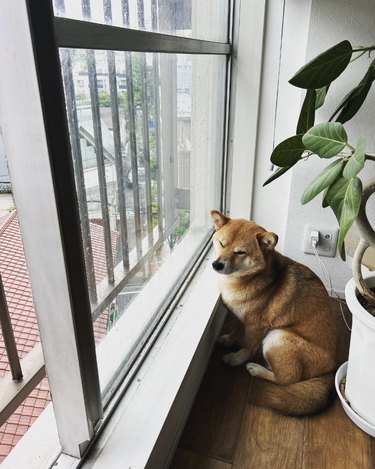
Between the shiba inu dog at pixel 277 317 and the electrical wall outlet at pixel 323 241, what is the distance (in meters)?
0.37

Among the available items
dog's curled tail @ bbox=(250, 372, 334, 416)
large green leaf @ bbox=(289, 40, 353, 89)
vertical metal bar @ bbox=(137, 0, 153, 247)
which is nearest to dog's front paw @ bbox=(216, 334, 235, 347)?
dog's curled tail @ bbox=(250, 372, 334, 416)

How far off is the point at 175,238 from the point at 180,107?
19.4 inches

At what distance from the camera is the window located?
1.81 feet

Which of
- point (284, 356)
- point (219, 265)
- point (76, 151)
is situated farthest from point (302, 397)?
point (76, 151)

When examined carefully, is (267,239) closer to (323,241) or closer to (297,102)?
(323,241)

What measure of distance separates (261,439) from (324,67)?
103 centimetres

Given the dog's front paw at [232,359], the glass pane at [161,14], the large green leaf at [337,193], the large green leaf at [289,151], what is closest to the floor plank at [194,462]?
the dog's front paw at [232,359]

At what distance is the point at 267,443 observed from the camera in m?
1.05

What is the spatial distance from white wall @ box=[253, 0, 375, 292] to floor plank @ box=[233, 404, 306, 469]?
0.77 metres

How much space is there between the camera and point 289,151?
102 cm

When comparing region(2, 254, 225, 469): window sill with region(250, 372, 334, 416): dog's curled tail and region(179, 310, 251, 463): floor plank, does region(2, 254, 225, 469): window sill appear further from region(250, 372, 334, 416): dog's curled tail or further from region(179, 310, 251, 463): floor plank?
region(250, 372, 334, 416): dog's curled tail

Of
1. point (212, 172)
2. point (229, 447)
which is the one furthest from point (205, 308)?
point (212, 172)

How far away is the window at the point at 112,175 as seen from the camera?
55 centimetres

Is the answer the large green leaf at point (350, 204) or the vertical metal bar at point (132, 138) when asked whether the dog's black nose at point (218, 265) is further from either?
the large green leaf at point (350, 204)
